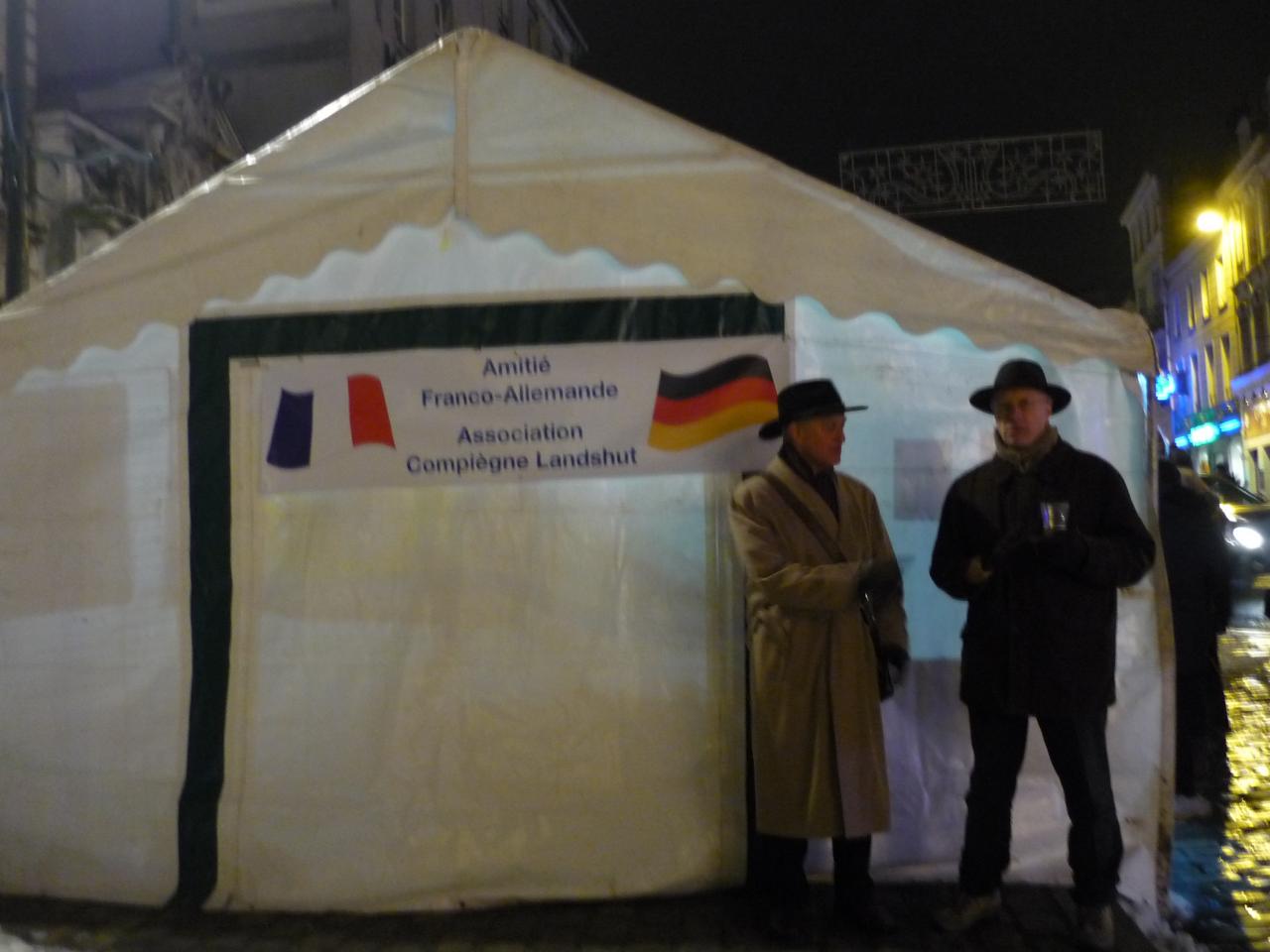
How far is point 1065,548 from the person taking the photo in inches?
136

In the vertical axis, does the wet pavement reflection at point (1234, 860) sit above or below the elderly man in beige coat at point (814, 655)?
below

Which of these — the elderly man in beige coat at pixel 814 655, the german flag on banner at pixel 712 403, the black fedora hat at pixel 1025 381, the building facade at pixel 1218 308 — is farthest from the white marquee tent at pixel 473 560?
the building facade at pixel 1218 308

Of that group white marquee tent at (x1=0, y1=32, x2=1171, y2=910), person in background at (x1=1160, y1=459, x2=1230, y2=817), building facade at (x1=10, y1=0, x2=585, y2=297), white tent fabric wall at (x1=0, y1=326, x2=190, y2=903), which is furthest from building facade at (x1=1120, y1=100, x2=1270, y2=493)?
white tent fabric wall at (x1=0, y1=326, x2=190, y2=903)

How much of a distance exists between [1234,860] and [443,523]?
12.1ft

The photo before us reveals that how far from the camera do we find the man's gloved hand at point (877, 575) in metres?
3.53

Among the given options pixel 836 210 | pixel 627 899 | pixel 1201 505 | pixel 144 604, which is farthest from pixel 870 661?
pixel 144 604

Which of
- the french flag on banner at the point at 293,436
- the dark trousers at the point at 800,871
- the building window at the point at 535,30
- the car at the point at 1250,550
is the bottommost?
the dark trousers at the point at 800,871

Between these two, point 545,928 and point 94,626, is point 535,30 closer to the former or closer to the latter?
point 94,626

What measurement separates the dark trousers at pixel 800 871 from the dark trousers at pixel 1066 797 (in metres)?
0.37

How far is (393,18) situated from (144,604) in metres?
22.2

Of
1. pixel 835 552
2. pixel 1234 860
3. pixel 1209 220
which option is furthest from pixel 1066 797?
pixel 1209 220

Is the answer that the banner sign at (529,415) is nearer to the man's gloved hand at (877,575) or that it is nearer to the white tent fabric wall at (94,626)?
the white tent fabric wall at (94,626)

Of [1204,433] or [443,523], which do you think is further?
[1204,433]

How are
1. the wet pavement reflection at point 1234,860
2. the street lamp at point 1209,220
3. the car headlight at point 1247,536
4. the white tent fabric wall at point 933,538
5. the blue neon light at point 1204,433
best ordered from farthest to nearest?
the blue neon light at point 1204,433
the street lamp at point 1209,220
the car headlight at point 1247,536
the white tent fabric wall at point 933,538
the wet pavement reflection at point 1234,860
